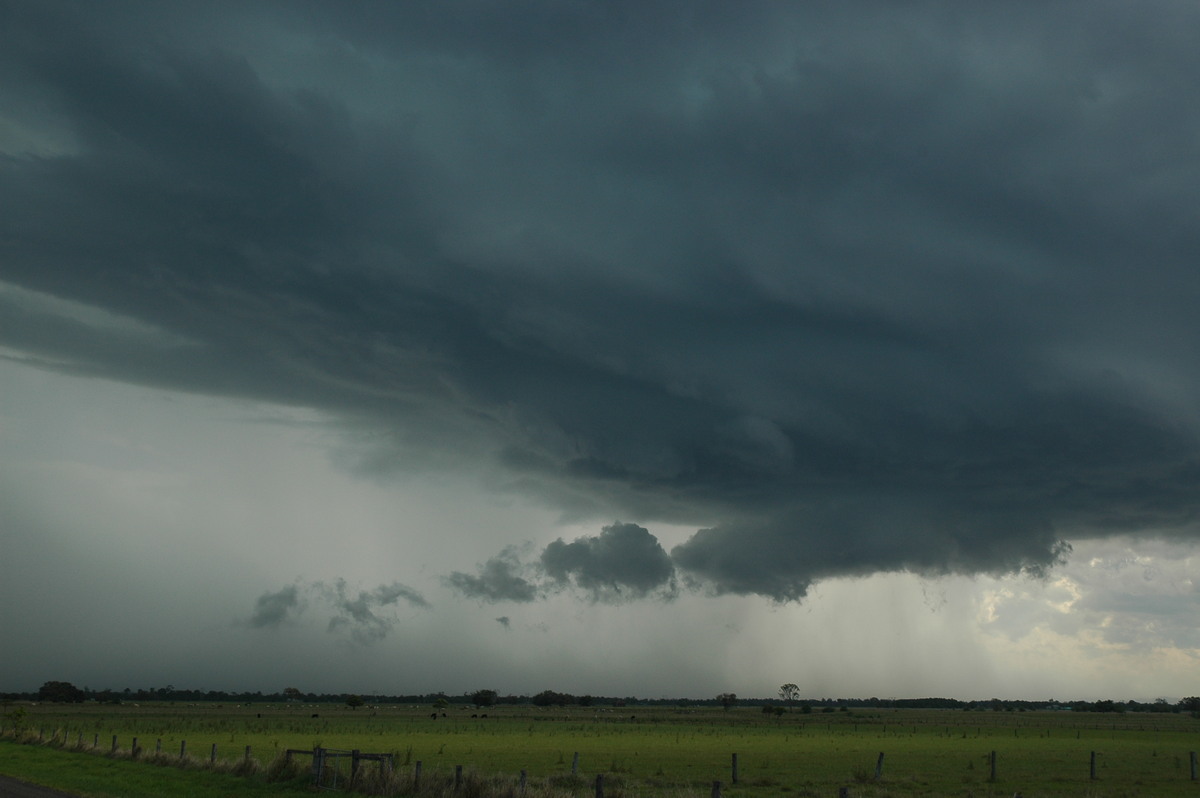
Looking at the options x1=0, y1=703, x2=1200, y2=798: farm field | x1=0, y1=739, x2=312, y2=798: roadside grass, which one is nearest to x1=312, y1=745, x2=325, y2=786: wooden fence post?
x1=0, y1=739, x2=312, y2=798: roadside grass

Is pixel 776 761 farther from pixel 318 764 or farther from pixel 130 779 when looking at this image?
pixel 130 779

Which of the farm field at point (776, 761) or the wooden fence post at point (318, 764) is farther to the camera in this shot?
the farm field at point (776, 761)

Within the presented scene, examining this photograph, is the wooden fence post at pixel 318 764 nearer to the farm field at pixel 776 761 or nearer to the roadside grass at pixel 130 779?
the roadside grass at pixel 130 779

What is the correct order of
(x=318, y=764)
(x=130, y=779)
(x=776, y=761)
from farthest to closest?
(x=776, y=761), (x=130, y=779), (x=318, y=764)

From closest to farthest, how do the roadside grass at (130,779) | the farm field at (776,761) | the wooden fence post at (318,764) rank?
the roadside grass at (130,779) → the wooden fence post at (318,764) → the farm field at (776,761)

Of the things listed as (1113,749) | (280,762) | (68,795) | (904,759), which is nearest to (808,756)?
(904,759)

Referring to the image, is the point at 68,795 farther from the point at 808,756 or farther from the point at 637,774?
the point at 808,756

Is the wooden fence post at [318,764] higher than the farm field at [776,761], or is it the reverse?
the wooden fence post at [318,764]

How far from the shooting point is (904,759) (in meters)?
60.9

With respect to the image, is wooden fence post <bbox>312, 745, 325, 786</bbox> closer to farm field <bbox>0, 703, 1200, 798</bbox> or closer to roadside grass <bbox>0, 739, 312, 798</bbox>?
roadside grass <bbox>0, 739, 312, 798</bbox>

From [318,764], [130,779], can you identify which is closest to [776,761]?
[318,764]

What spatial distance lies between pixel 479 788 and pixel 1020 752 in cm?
5874

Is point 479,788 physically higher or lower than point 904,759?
higher

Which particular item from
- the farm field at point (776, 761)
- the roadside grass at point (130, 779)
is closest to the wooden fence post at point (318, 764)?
the roadside grass at point (130, 779)
